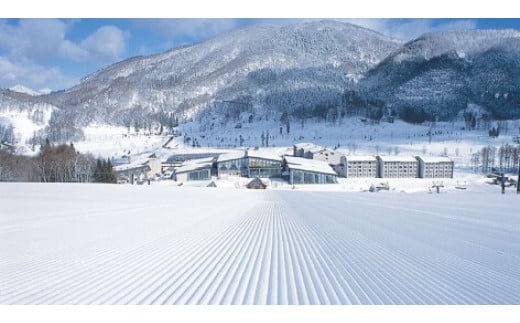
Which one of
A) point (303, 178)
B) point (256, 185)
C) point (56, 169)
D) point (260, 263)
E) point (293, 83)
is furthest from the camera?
point (293, 83)

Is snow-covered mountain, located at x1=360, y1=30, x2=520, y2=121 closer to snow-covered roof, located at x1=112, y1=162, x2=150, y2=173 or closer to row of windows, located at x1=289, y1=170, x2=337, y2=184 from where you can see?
row of windows, located at x1=289, y1=170, x2=337, y2=184

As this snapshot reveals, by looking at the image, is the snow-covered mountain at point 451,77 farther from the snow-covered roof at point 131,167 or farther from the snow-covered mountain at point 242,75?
the snow-covered roof at point 131,167

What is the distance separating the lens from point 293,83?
354 ft

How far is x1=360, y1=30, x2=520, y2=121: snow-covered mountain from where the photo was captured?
8311 centimetres

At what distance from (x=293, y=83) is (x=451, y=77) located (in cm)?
4675

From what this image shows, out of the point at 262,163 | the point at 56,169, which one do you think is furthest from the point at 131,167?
the point at 262,163

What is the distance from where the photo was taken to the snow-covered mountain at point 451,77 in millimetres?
83113

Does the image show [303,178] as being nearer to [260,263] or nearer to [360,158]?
[360,158]

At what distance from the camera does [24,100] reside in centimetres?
5528

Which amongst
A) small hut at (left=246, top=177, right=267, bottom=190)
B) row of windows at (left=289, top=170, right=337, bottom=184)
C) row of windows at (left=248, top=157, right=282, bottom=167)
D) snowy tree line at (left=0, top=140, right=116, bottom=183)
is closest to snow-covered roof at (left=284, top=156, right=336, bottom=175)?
row of windows at (left=289, top=170, right=337, bottom=184)

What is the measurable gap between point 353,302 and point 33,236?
16.6 ft

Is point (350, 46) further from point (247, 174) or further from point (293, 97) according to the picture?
point (247, 174)

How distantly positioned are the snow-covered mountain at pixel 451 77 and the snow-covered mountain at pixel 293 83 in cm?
27

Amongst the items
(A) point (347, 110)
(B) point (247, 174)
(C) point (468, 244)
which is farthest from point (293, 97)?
(C) point (468, 244)
